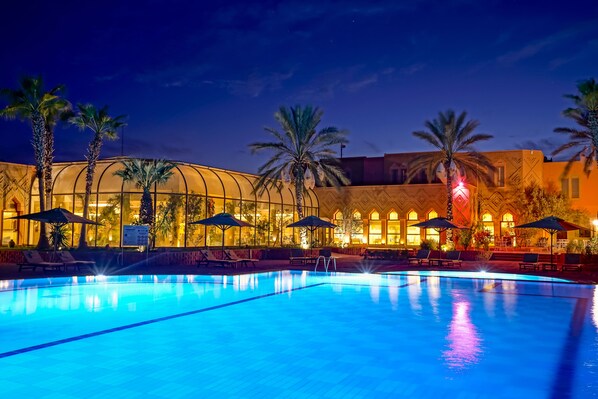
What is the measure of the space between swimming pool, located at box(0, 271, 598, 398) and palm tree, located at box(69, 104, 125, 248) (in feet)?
33.5

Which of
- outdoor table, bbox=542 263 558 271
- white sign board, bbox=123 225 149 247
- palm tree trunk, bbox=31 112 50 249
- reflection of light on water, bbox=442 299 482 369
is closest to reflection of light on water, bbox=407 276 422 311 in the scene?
reflection of light on water, bbox=442 299 482 369

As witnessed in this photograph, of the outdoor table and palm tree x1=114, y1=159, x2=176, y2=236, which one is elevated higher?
palm tree x1=114, y1=159, x2=176, y2=236

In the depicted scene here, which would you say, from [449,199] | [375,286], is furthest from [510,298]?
[449,199]

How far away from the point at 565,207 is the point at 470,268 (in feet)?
50.6

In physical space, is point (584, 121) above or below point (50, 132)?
above

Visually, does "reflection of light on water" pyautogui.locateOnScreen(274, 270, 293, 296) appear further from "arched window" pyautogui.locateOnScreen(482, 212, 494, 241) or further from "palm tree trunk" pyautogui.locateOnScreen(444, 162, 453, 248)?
"arched window" pyautogui.locateOnScreen(482, 212, 494, 241)

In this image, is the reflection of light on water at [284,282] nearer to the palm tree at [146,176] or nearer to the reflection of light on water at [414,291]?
the reflection of light on water at [414,291]

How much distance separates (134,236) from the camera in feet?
68.9

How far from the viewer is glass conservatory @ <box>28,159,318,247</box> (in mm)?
26250

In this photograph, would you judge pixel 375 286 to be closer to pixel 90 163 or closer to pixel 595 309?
pixel 595 309

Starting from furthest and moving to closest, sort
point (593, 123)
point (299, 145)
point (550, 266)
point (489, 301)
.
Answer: point (299, 145) → point (593, 123) → point (550, 266) → point (489, 301)

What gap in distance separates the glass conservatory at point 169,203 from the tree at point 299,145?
7.66 ft

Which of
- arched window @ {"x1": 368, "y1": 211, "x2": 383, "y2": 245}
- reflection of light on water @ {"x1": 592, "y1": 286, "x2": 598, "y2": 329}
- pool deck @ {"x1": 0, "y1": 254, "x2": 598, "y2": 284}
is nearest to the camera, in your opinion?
reflection of light on water @ {"x1": 592, "y1": 286, "x2": 598, "y2": 329}

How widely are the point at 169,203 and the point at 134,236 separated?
5418 mm
